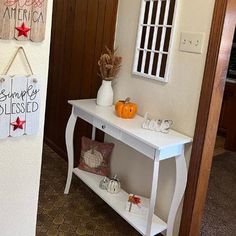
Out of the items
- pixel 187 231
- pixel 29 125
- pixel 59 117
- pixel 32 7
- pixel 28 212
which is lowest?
pixel 187 231

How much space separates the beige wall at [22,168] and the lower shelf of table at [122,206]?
95 centimetres

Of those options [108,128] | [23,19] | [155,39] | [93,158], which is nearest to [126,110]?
[108,128]

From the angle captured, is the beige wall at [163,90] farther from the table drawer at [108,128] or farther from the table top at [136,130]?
the table drawer at [108,128]

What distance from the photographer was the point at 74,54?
9.38 feet

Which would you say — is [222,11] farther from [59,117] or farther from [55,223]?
[59,117]

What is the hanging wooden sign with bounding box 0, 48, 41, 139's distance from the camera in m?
0.84

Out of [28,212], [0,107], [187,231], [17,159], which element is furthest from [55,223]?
[0,107]

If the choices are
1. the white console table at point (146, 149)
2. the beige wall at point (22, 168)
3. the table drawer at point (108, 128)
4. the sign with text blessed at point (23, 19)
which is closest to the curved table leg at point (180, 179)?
the white console table at point (146, 149)

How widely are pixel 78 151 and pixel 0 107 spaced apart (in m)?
2.05

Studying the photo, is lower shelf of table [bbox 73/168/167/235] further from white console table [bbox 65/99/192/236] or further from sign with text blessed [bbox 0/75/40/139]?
sign with text blessed [bbox 0/75/40/139]

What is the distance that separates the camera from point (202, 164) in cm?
174

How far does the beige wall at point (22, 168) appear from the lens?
86cm

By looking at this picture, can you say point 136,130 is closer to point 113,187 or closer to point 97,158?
point 113,187

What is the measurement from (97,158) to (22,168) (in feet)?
4.83
